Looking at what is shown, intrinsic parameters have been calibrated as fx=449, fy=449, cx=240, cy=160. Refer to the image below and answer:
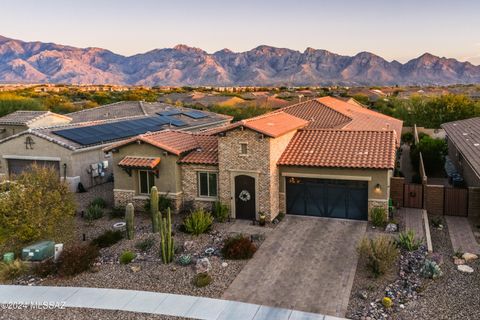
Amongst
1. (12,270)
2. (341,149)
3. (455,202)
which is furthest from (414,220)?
(12,270)

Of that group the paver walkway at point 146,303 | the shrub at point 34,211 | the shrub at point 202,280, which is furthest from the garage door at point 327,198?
the shrub at point 34,211

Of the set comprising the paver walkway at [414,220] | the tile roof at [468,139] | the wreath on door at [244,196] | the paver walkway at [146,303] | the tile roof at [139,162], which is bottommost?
the paver walkway at [146,303]

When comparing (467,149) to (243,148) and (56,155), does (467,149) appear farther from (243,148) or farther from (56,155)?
(56,155)

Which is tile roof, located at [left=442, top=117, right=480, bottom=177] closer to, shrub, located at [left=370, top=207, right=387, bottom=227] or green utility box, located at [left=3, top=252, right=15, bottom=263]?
shrub, located at [left=370, top=207, right=387, bottom=227]

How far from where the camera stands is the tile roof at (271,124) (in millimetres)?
21797

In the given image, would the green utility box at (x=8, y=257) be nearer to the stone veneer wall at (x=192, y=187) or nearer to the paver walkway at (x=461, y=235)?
the stone veneer wall at (x=192, y=187)

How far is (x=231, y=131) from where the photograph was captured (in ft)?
73.4

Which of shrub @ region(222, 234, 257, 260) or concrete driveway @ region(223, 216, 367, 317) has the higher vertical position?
shrub @ region(222, 234, 257, 260)

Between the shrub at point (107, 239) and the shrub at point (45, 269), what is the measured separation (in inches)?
96.7

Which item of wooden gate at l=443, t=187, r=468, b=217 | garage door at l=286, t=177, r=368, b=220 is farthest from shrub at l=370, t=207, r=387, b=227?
wooden gate at l=443, t=187, r=468, b=217

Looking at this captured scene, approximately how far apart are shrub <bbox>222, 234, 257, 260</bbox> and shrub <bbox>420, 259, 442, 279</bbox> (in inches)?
251

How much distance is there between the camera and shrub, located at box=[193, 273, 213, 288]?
50.4ft

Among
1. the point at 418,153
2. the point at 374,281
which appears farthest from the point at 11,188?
the point at 418,153

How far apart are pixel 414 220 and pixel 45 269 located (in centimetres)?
1647
